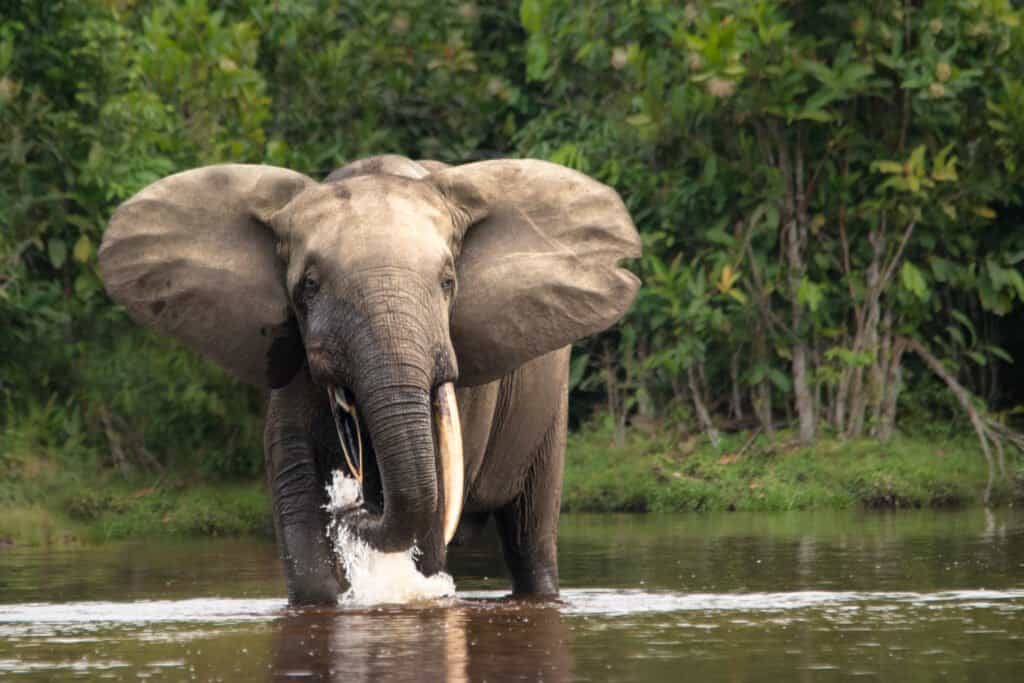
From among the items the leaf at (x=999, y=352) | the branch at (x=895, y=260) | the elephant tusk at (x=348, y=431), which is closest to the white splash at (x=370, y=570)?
the elephant tusk at (x=348, y=431)

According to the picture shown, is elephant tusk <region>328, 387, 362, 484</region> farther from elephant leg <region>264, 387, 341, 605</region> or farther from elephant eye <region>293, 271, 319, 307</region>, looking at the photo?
elephant eye <region>293, 271, 319, 307</region>

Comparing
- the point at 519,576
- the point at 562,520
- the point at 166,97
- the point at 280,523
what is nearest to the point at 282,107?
the point at 166,97

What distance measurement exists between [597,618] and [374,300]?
65.3 inches

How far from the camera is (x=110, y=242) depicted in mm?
9789

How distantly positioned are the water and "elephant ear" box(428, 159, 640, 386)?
1149mm

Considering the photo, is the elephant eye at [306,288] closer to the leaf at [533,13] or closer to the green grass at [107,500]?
the green grass at [107,500]

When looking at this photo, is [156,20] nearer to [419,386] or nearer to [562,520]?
[562,520]

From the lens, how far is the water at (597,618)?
7.66m

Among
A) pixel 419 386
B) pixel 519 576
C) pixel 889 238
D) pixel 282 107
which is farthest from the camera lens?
pixel 282 107

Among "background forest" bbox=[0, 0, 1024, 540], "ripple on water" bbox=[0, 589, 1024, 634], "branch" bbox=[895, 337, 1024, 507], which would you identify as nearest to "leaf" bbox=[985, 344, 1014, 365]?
"background forest" bbox=[0, 0, 1024, 540]

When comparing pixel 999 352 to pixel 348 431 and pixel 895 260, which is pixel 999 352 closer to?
pixel 895 260

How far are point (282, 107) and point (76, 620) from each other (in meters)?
11.6

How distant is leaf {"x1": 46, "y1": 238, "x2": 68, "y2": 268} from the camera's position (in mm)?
17453

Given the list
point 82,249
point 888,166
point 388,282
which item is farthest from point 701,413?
point 388,282
